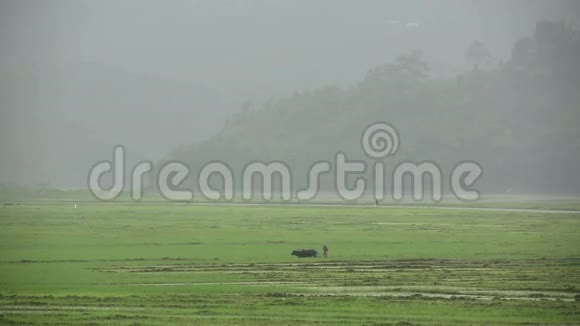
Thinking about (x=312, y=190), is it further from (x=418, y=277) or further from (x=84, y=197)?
(x=418, y=277)

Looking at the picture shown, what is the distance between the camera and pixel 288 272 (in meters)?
45.2

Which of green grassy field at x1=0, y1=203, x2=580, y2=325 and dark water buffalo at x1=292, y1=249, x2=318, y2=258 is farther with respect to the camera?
dark water buffalo at x1=292, y1=249, x2=318, y2=258

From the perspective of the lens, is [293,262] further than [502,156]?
No

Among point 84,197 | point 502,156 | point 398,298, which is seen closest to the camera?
point 398,298

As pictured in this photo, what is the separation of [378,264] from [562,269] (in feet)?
28.1

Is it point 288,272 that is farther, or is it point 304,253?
point 304,253

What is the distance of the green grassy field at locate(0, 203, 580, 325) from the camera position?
33031 mm

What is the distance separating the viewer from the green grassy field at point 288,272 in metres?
33.0

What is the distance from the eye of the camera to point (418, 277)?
43.1 meters

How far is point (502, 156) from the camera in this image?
19188 centimetres

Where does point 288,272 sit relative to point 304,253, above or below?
below

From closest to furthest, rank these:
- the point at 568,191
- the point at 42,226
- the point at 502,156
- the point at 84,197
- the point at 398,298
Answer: the point at 398,298
the point at 42,226
the point at 84,197
the point at 568,191
the point at 502,156

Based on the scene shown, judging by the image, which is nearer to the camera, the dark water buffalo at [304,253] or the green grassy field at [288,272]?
the green grassy field at [288,272]

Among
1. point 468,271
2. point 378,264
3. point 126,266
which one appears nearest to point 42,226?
point 126,266
